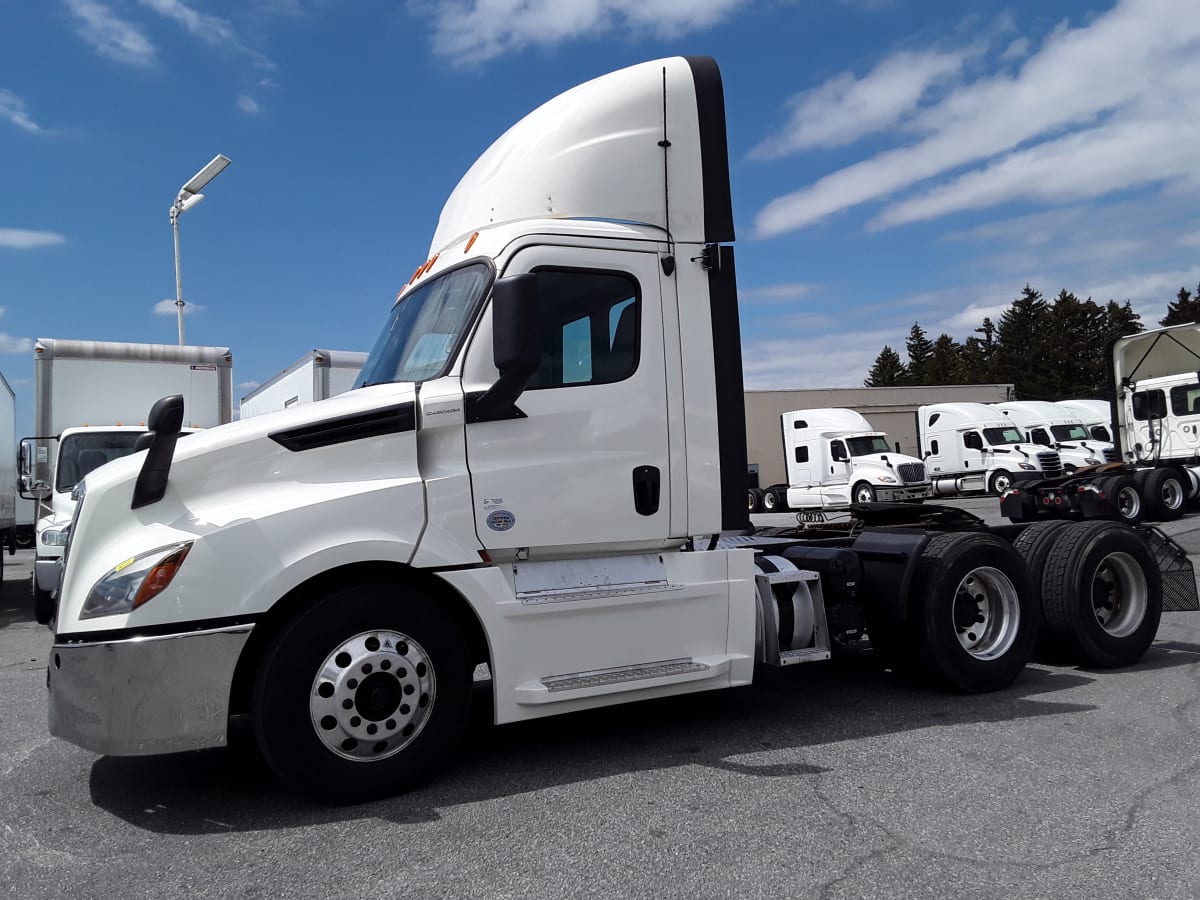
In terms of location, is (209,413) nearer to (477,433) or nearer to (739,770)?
(477,433)

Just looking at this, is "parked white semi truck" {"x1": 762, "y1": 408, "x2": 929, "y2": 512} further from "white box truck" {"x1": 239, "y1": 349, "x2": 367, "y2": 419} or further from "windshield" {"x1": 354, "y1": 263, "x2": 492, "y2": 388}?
"windshield" {"x1": 354, "y1": 263, "x2": 492, "y2": 388}

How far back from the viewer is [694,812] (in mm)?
3965

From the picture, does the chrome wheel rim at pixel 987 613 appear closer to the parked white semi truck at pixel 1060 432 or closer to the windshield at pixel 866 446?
the windshield at pixel 866 446

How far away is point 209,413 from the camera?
40.4 ft

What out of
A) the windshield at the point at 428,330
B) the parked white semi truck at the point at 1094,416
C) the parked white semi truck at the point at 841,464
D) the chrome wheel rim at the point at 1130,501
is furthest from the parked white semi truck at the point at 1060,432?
the windshield at the point at 428,330

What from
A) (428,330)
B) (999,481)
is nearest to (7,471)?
(428,330)

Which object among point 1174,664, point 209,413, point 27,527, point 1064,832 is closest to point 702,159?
point 1064,832

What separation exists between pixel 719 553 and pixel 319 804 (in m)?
2.35

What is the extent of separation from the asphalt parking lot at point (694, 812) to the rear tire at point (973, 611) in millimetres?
223

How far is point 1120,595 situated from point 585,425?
460 centimetres

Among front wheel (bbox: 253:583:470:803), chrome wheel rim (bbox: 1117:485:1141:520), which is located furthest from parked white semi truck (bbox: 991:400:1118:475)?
front wheel (bbox: 253:583:470:803)

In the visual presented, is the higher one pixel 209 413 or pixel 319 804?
pixel 209 413

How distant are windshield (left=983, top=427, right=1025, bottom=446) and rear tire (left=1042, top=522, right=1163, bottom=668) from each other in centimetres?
2417

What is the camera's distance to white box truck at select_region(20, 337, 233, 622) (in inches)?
440
